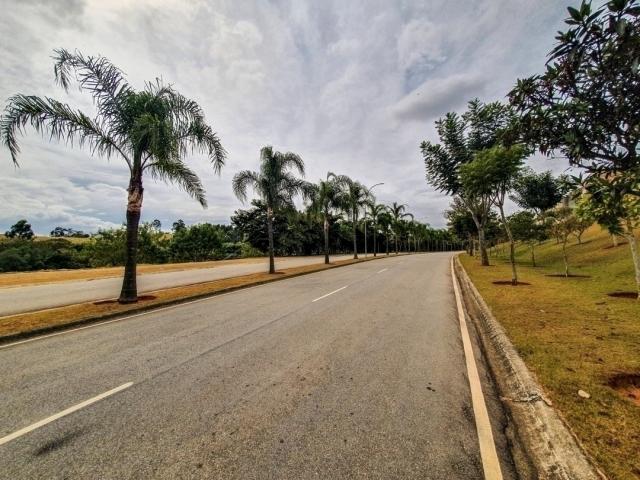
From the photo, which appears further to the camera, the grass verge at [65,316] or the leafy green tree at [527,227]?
the leafy green tree at [527,227]

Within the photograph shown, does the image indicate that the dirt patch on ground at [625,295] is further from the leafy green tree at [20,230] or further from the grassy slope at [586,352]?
the leafy green tree at [20,230]

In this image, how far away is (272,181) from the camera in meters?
18.7

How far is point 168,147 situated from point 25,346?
5730 millimetres

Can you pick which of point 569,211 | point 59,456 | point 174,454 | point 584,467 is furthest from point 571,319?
point 569,211

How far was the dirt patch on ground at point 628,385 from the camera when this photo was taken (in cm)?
298

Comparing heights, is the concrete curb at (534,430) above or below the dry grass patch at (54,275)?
below

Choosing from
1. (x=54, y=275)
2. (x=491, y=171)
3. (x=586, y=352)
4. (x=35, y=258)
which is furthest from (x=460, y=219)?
(x=35, y=258)

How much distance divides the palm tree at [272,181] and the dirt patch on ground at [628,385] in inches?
632

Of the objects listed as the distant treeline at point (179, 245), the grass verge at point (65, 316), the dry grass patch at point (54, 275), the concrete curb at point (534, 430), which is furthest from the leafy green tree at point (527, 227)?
the dry grass patch at point (54, 275)

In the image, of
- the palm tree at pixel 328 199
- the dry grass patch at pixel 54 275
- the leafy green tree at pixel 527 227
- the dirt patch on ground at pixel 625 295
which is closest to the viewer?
the dirt patch on ground at pixel 625 295

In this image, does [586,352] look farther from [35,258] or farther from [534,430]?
[35,258]

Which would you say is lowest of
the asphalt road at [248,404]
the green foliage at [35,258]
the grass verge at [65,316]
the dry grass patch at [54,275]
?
the asphalt road at [248,404]

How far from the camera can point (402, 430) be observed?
8.61 feet

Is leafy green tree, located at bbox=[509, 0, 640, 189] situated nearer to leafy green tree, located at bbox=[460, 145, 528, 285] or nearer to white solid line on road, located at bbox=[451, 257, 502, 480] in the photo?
white solid line on road, located at bbox=[451, 257, 502, 480]
